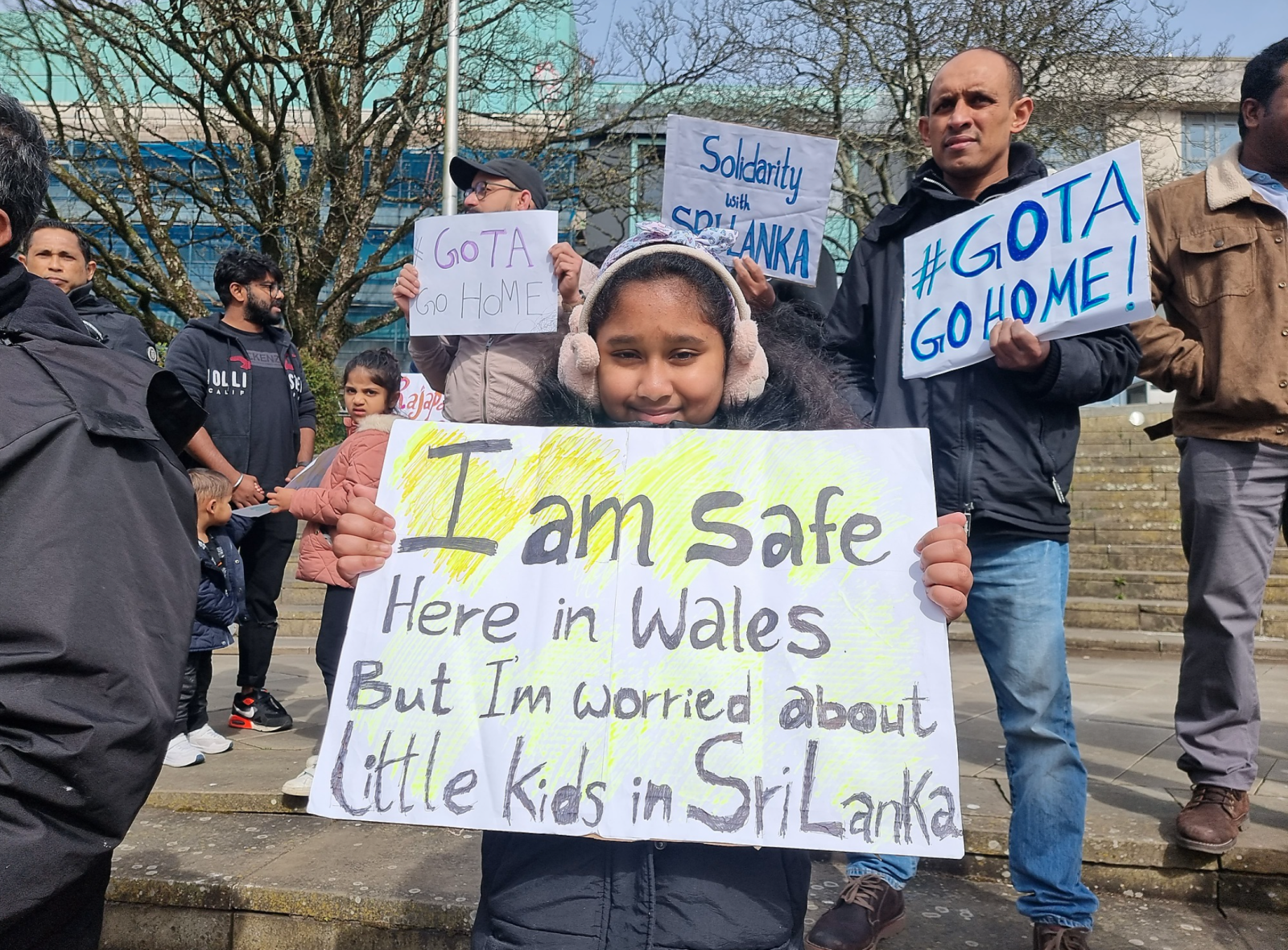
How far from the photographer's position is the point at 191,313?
45.1 feet

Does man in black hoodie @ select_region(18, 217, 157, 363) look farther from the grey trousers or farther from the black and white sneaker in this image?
the grey trousers

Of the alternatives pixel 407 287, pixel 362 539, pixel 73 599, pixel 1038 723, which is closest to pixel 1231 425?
pixel 1038 723

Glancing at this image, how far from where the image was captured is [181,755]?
3.87 meters

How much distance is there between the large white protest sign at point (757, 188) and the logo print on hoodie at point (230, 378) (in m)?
1.97

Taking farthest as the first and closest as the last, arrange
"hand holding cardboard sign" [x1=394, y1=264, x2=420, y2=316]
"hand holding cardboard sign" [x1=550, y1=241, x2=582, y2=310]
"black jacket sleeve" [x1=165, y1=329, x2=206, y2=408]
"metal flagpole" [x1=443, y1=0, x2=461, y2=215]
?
"metal flagpole" [x1=443, y1=0, x2=461, y2=215] < "black jacket sleeve" [x1=165, y1=329, x2=206, y2=408] < "hand holding cardboard sign" [x1=394, y1=264, x2=420, y2=316] < "hand holding cardboard sign" [x1=550, y1=241, x2=582, y2=310]

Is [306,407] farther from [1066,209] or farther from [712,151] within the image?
[1066,209]

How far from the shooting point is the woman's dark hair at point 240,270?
460 centimetres

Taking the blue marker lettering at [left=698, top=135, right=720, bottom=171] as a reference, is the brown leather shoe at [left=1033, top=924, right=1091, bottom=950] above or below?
below

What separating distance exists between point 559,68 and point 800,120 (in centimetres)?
404

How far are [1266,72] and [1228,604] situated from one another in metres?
1.40

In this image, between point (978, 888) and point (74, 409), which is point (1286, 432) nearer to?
point (978, 888)

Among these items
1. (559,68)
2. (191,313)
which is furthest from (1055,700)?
(559,68)

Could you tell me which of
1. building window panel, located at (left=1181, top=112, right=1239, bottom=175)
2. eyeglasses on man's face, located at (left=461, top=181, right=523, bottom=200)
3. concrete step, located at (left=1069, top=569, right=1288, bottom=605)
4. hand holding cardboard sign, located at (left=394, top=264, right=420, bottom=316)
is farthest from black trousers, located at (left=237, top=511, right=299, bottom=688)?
building window panel, located at (left=1181, top=112, right=1239, bottom=175)

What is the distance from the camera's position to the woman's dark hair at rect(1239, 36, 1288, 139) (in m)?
2.76
